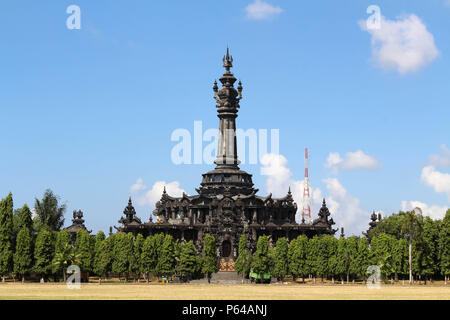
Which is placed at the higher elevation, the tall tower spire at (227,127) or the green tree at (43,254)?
the tall tower spire at (227,127)

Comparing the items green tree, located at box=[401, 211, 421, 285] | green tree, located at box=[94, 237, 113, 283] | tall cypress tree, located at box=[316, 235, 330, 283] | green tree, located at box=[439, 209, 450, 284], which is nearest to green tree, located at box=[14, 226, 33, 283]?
green tree, located at box=[94, 237, 113, 283]

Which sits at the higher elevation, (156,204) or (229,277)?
(156,204)

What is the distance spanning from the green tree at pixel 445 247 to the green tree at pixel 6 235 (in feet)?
248

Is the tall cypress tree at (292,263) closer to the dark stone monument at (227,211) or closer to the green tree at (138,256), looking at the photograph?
the dark stone monument at (227,211)

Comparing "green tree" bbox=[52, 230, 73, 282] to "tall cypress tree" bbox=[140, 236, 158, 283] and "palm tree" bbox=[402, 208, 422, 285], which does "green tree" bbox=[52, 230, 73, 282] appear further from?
"palm tree" bbox=[402, 208, 422, 285]

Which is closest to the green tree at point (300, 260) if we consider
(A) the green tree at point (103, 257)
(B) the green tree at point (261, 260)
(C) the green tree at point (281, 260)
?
(C) the green tree at point (281, 260)

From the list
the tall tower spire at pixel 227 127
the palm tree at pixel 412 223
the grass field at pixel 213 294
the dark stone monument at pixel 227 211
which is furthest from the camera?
the tall tower spire at pixel 227 127

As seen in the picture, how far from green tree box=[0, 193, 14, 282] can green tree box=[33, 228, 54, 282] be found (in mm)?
4496

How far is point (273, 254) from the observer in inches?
5861

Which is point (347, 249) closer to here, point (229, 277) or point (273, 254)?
point (273, 254)

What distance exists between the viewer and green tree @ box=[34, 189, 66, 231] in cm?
18488

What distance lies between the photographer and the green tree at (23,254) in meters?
138
